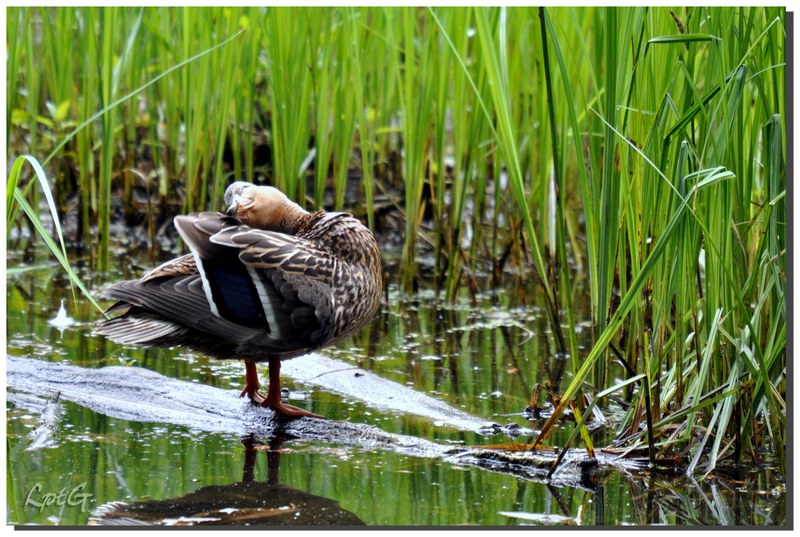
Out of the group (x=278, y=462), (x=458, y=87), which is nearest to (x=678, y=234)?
(x=278, y=462)

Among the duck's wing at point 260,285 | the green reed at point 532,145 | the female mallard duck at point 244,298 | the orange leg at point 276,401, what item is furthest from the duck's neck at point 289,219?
the green reed at point 532,145

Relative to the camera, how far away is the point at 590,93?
17.4 ft

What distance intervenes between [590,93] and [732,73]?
8.75 ft

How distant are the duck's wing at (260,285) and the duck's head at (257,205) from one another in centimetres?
29

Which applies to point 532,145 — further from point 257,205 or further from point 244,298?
point 244,298

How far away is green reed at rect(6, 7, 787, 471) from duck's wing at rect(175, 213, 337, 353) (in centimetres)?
52

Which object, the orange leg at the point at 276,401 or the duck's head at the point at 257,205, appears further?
the duck's head at the point at 257,205

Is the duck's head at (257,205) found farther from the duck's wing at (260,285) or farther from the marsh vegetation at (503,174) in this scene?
the marsh vegetation at (503,174)

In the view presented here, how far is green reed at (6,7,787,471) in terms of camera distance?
2793 mm

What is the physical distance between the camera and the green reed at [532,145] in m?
2.79

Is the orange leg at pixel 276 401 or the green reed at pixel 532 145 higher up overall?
the green reed at pixel 532 145

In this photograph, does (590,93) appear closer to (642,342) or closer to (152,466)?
(642,342)

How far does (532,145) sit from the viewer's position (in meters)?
4.83

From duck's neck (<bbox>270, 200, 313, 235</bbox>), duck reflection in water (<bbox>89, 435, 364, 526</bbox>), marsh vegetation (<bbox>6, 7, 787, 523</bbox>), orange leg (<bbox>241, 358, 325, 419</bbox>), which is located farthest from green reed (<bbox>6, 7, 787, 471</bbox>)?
orange leg (<bbox>241, 358, 325, 419</bbox>)
